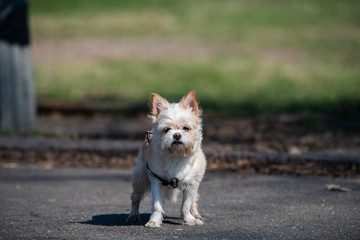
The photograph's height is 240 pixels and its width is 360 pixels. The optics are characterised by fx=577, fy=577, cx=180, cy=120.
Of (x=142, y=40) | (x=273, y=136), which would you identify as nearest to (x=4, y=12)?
(x=273, y=136)

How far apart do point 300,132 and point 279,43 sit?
19.2m

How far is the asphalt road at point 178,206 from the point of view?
565 cm

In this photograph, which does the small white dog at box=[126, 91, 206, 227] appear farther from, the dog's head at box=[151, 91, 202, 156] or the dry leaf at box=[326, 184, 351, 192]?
the dry leaf at box=[326, 184, 351, 192]

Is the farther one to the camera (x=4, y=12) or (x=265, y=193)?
(x=4, y=12)

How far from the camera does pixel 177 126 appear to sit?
18.8 feet

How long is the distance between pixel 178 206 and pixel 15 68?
674 centimetres

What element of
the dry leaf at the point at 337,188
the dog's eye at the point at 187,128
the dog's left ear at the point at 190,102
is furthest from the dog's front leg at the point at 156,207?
the dry leaf at the point at 337,188

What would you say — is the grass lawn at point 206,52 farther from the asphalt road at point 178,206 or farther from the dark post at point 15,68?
the asphalt road at point 178,206

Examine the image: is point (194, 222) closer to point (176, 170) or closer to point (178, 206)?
point (176, 170)

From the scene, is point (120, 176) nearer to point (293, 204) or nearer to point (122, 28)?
point (293, 204)

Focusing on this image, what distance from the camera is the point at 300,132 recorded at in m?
12.2

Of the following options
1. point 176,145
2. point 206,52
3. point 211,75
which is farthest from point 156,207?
point 206,52

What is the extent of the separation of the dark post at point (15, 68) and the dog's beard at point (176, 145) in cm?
773

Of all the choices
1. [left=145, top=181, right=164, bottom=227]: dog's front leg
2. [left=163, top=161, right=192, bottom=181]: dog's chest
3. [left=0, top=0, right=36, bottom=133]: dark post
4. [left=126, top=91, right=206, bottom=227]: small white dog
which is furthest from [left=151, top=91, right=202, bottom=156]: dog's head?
[left=0, top=0, right=36, bottom=133]: dark post
